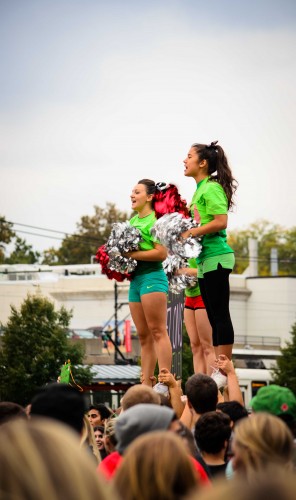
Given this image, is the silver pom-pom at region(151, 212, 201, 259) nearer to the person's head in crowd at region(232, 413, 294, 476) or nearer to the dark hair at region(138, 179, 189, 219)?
the dark hair at region(138, 179, 189, 219)

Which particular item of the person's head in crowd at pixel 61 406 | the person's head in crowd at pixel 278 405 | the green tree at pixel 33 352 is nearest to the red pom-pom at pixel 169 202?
the person's head in crowd at pixel 278 405

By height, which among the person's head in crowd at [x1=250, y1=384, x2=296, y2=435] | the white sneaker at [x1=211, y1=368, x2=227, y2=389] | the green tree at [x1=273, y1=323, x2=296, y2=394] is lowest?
the green tree at [x1=273, y1=323, x2=296, y2=394]

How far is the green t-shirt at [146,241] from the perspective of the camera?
947cm

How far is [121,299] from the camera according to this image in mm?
74688

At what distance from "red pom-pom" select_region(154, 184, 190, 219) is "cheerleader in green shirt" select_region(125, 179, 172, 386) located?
0.06 metres

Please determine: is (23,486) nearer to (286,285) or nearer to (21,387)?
(21,387)

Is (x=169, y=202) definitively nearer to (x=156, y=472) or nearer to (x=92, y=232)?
(x=156, y=472)

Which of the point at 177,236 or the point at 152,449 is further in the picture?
the point at 177,236

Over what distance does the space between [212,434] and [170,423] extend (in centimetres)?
124

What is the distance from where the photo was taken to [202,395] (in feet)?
20.9

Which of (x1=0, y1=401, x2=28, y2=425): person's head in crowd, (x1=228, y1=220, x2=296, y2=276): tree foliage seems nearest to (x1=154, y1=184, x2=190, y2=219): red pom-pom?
(x1=0, y1=401, x2=28, y2=425): person's head in crowd

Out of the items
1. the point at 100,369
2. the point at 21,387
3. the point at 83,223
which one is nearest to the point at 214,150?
the point at 21,387

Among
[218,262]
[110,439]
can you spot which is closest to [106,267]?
[218,262]

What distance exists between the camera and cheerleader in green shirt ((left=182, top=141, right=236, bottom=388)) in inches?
351
